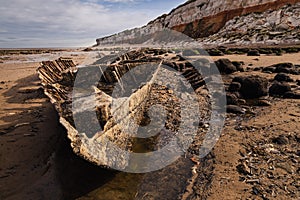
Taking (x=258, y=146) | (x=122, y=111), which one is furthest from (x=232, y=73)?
(x=122, y=111)

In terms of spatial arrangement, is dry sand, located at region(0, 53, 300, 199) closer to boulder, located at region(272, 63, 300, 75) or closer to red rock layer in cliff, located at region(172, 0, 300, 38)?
boulder, located at region(272, 63, 300, 75)

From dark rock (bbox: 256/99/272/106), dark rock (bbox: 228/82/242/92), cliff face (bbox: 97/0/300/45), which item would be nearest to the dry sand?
dark rock (bbox: 256/99/272/106)

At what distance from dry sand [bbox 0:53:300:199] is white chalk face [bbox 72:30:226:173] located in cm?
37

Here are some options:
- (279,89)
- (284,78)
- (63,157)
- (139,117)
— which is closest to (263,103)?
(279,89)

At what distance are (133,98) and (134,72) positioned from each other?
192 inches

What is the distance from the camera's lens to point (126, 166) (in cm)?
420

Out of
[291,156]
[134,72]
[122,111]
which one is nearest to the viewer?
[291,156]

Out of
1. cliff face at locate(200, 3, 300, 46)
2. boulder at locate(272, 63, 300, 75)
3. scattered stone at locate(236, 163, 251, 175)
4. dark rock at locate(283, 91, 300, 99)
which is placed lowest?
scattered stone at locate(236, 163, 251, 175)

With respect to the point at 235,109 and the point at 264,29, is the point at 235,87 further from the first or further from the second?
the point at 264,29

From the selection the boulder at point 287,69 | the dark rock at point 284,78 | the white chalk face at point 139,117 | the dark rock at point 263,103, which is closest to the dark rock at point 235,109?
the white chalk face at point 139,117

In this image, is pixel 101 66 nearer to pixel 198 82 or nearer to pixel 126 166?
pixel 198 82

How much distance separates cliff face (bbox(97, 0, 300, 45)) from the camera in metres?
36.0

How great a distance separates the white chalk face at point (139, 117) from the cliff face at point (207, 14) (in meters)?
32.4

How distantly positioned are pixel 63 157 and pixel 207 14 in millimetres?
46260
